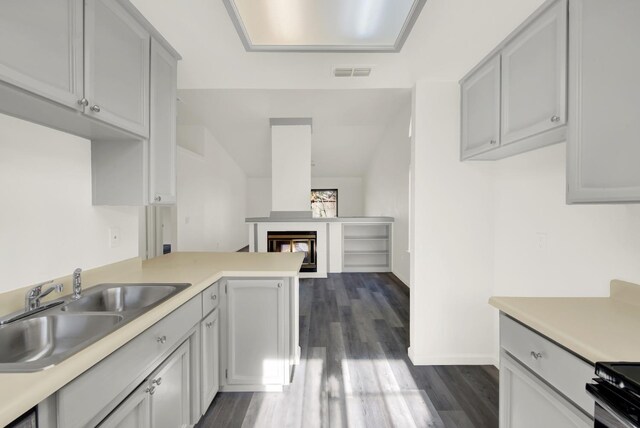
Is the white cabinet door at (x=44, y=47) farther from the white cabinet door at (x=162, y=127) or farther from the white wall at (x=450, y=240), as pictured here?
the white wall at (x=450, y=240)

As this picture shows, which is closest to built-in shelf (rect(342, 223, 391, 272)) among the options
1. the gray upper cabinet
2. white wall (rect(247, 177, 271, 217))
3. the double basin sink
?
the gray upper cabinet

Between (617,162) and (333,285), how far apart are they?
13.7ft

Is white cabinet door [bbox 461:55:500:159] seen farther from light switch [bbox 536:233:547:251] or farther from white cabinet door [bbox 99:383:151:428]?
white cabinet door [bbox 99:383:151:428]

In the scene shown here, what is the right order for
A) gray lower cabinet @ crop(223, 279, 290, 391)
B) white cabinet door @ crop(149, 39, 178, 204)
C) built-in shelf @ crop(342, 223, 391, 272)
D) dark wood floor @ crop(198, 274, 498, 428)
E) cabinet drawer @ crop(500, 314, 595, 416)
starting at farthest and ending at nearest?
built-in shelf @ crop(342, 223, 391, 272)
gray lower cabinet @ crop(223, 279, 290, 391)
dark wood floor @ crop(198, 274, 498, 428)
white cabinet door @ crop(149, 39, 178, 204)
cabinet drawer @ crop(500, 314, 595, 416)

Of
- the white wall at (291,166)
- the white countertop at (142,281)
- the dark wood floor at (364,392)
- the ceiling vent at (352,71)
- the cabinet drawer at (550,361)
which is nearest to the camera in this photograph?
the white countertop at (142,281)

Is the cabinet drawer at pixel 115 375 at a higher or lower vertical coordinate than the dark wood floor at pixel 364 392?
higher

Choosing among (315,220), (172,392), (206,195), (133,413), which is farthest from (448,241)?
(206,195)

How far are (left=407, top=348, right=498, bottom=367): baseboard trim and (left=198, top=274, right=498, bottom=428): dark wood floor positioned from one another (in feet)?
0.15

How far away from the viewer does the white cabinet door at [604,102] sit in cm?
105

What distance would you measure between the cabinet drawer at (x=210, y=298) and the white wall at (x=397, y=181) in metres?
3.23

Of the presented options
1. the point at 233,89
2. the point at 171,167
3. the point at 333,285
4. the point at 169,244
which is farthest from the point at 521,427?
the point at 169,244

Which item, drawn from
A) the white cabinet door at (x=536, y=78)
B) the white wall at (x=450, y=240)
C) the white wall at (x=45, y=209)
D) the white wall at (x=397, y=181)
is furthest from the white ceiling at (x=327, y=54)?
the white wall at (x=397, y=181)

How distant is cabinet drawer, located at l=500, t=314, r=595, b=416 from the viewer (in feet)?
2.94

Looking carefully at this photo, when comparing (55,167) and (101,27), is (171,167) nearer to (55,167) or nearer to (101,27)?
(55,167)
